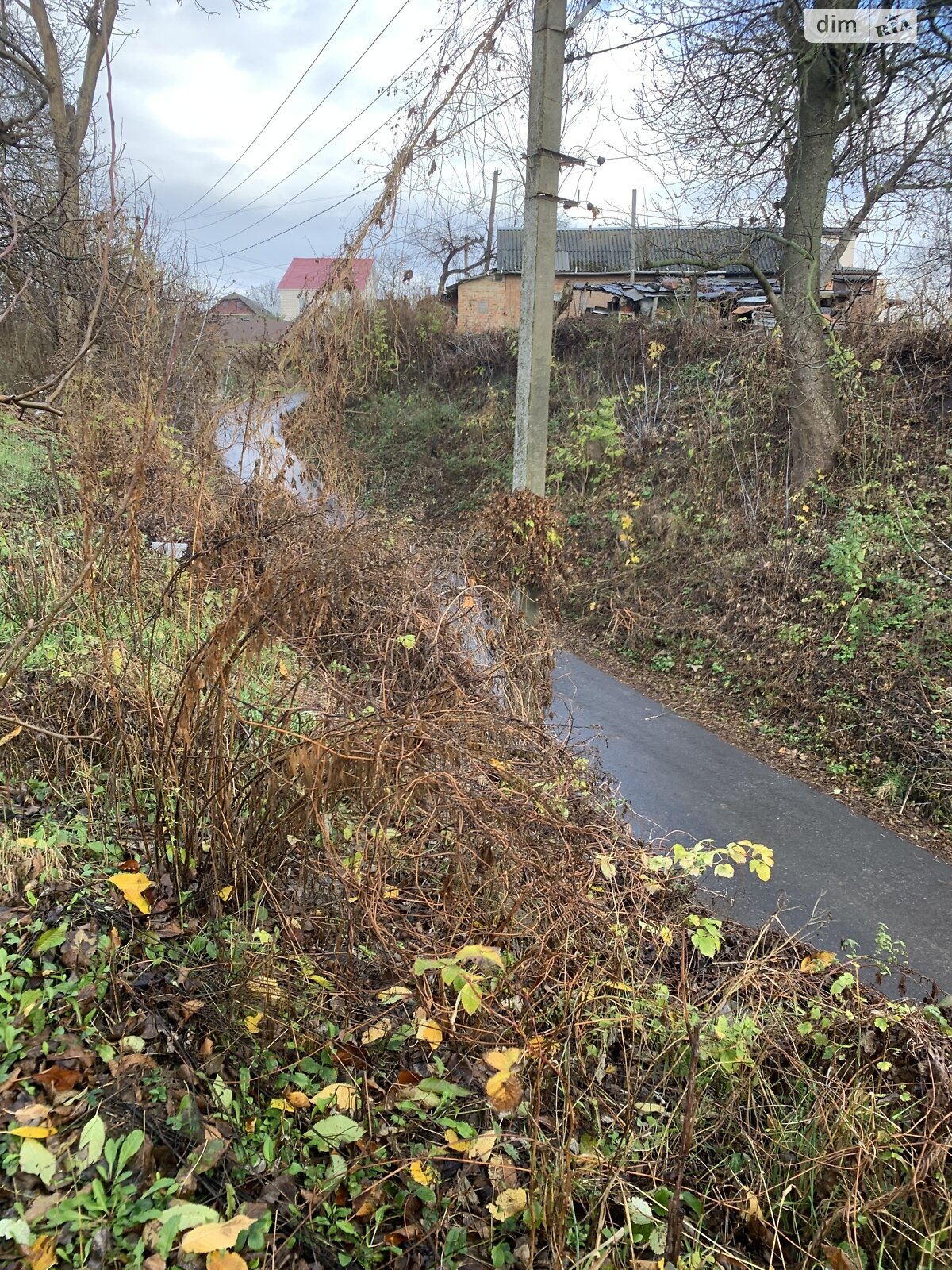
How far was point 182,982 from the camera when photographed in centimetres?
267

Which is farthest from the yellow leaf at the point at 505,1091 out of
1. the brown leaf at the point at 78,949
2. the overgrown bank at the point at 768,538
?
the overgrown bank at the point at 768,538

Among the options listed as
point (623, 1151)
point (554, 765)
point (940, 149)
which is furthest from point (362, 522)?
point (940, 149)

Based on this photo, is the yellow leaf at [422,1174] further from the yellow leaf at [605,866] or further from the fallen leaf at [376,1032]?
the yellow leaf at [605,866]

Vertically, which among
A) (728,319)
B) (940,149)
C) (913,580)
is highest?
(940,149)

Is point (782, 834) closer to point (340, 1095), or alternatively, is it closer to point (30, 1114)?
point (340, 1095)

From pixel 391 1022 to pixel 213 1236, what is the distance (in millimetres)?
953

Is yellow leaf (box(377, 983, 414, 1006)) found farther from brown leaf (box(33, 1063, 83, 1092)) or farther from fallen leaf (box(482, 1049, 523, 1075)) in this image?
brown leaf (box(33, 1063, 83, 1092))

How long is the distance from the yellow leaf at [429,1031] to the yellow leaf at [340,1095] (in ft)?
0.87

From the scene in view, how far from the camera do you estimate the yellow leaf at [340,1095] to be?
7.79 feet

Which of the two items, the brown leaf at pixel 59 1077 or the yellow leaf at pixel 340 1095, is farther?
the yellow leaf at pixel 340 1095

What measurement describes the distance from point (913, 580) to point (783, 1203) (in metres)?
6.70

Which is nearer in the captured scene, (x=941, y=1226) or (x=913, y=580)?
A: (x=941, y=1226)

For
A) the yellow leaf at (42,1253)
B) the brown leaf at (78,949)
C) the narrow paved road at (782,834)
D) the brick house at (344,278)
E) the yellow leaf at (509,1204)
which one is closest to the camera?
the yellow leaf at (42,1253)

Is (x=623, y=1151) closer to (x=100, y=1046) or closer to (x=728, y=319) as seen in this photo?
(x=100, y=1046)
